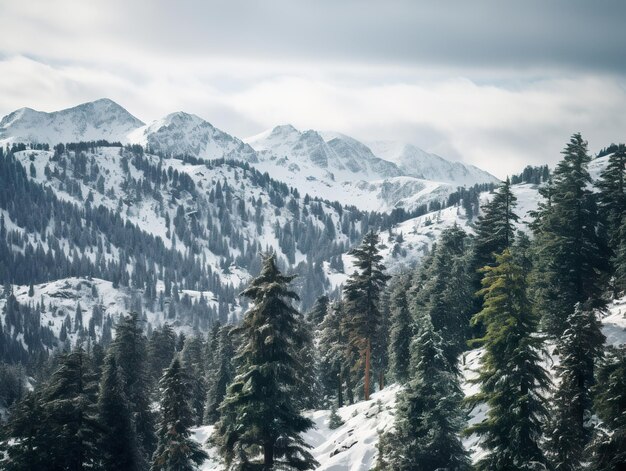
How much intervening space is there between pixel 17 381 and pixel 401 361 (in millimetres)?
111986

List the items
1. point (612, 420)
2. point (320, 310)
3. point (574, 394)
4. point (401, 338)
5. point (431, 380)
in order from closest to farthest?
1. point (612, 420)
2. point (574, 394)
3. point (431, 380)
4. point (401, 338)
5. point (320, 310)

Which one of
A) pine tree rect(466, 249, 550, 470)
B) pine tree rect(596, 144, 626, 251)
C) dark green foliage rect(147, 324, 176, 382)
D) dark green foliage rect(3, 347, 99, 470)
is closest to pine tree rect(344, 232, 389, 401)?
pine tree rect(466, 249, 550, 470)

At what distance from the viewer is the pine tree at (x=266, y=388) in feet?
79.9

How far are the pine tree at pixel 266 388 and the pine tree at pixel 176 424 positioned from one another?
854cm

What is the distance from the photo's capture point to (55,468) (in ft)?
99.0

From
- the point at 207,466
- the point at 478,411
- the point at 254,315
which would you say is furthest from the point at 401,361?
the point at 254,315

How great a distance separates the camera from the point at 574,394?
2605 centimetres

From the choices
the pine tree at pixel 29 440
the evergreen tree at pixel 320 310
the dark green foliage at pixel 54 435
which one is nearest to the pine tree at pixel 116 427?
the dark green foliage at pixel 54 435

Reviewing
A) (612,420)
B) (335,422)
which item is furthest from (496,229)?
(612,420)

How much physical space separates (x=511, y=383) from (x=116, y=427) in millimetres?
23907

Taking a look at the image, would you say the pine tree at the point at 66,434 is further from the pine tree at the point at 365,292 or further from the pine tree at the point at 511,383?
the pine tree at the point at 365,292

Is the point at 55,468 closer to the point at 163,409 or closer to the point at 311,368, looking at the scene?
the point at 163,409

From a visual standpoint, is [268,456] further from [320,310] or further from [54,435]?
[320,310]

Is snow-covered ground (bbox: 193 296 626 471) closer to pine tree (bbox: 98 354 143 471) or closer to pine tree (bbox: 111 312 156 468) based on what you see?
pine tree (bbox: 98 354 143 471)
